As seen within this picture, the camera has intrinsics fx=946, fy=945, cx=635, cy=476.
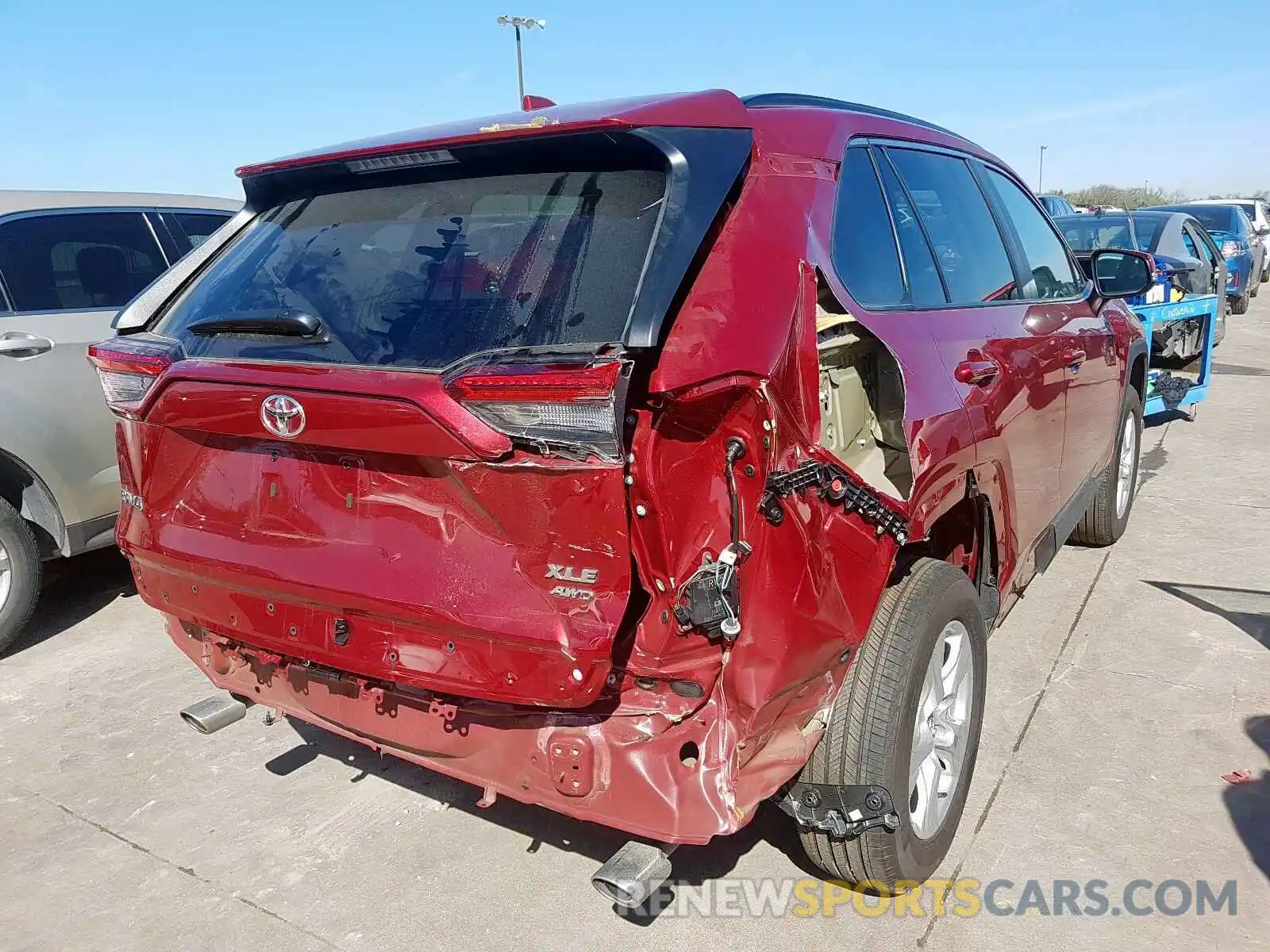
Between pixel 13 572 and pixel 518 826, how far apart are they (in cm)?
287

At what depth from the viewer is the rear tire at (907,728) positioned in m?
2.28

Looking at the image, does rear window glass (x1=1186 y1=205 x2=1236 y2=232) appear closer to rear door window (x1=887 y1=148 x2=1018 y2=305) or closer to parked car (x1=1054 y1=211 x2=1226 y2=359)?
parked car (x1=1054 y1=211 x2=1226 y2=359)

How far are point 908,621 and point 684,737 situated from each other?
29.2 inches

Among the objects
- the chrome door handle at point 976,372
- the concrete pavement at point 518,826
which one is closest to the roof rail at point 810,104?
the chrome door handle at point 976,372

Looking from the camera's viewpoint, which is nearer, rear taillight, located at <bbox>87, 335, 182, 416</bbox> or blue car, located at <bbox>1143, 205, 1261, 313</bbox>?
rear taillight, located at <bbox>87, 335, 182, 416</bbox>

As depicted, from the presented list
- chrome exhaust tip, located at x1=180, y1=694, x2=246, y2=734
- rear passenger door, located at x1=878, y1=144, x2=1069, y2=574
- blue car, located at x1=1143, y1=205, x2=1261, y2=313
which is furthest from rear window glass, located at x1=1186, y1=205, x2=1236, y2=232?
chrome exhaust tip, located at x1=180, y1=694, x2=246, y2=734

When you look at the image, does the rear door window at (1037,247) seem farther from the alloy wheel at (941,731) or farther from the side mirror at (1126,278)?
the alloy wheel at (941,731)

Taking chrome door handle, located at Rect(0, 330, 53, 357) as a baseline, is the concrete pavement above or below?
below

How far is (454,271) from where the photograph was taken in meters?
2.11

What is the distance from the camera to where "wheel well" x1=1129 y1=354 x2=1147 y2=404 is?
5145mm

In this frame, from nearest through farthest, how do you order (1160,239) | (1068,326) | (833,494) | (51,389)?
1. (833,494)
2. (1068,326)
3. (51,389)
4. (1160,239)

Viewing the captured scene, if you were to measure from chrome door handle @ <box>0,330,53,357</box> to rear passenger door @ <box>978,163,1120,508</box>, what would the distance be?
164 inches

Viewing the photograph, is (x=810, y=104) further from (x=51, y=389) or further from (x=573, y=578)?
(x=51, y=389)

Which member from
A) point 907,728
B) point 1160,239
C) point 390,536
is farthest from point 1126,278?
point 1160,239
